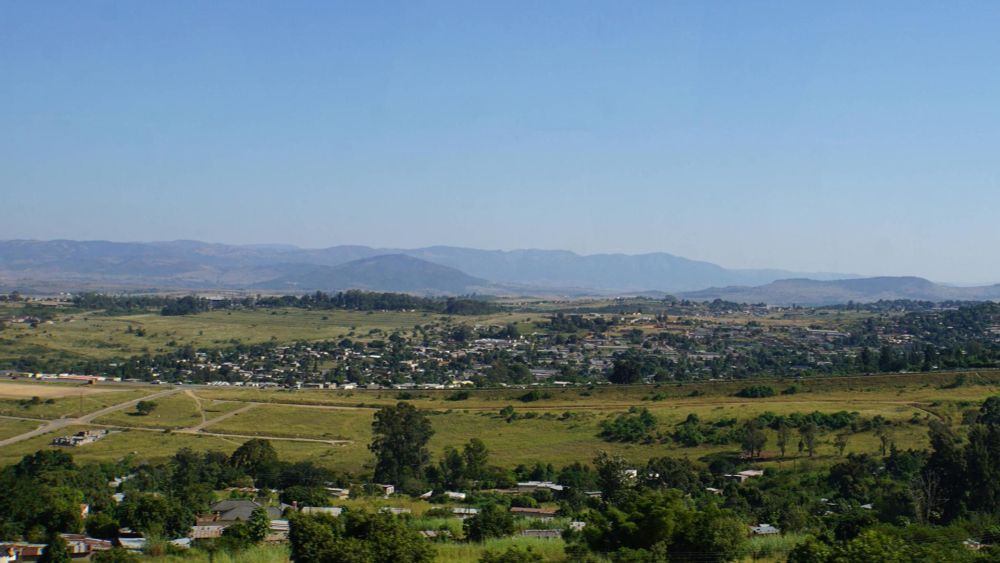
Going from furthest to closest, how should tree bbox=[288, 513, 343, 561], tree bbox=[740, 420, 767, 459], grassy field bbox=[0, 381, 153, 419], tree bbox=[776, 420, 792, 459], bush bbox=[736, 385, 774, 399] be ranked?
bush bbox=[736, 385, 774, 399]
grassy field bbox=[0, 381, 153, 419]
tree bbox=[740, 420, 767, 459]
tree bbox=[776, 420, 792, 459]
tree bbox=[288, 513, 343, 561]

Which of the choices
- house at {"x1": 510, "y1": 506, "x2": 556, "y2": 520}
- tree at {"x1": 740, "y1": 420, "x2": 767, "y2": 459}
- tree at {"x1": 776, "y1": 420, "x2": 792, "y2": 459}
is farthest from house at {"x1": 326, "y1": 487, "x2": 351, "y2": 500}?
tree at {"x1": 776, "y1": 420, "x2": 792, "y2": 459}

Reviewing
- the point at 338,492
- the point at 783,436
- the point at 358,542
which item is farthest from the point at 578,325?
the point at 358,542

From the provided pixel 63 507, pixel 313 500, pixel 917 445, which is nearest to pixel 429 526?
pixel 313 500

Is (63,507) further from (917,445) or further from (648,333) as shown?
(648,333)

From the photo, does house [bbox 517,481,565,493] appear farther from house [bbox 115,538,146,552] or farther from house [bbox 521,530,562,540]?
house [bbox 115,538,146,552]

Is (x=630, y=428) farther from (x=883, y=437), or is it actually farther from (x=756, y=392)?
(x=756, y=392)

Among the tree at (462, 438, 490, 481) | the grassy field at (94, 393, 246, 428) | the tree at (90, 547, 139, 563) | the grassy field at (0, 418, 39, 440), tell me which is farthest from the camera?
the grassy field at (94, 393, 246, 428)
